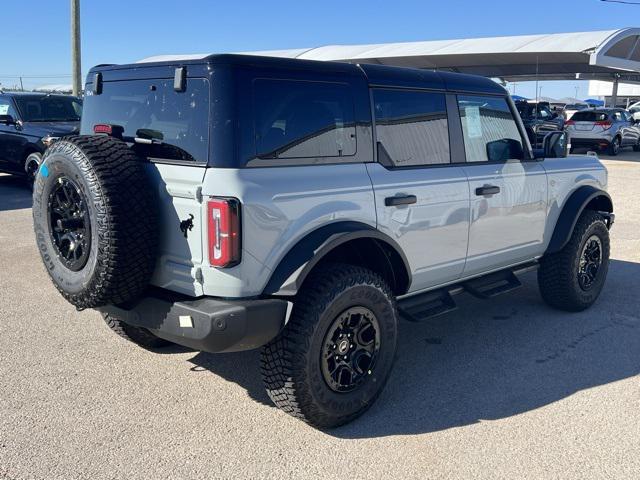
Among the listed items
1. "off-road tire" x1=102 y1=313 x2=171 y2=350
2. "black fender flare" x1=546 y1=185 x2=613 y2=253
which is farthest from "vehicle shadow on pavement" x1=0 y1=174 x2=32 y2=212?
"black fender flare" x1=546 y1=185 x2=613 y2=253

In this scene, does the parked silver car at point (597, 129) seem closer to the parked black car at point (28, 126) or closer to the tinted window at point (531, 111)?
the tinted window at point (531, 111)

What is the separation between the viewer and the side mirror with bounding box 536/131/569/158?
16.6 ft

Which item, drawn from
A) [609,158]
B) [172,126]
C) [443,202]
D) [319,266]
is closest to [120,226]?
[172,126]

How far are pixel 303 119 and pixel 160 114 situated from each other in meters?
0.77

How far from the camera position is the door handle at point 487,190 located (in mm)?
4273

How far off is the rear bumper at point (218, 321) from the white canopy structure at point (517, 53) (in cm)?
2025

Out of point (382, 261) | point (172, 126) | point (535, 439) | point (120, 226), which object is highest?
point (172, 126)

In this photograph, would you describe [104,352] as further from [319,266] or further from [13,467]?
[319,266]

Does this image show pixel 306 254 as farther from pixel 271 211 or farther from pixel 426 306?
pixel 426 306

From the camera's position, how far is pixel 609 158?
2097 cm

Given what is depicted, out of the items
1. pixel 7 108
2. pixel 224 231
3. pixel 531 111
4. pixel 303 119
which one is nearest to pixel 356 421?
pixel 224 231

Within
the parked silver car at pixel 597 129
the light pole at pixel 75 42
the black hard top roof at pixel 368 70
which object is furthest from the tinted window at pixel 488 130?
the parked silver car at pixel 597 129

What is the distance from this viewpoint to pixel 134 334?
14.0 ft

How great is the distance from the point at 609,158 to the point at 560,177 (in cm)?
1782
